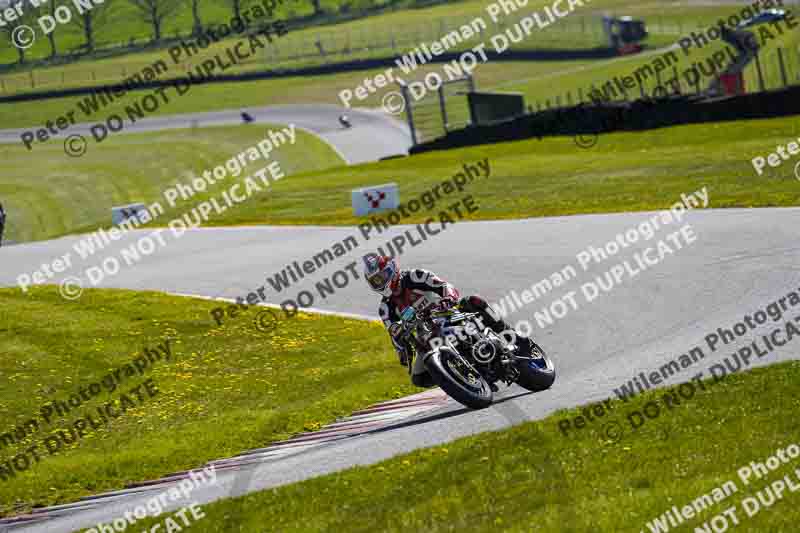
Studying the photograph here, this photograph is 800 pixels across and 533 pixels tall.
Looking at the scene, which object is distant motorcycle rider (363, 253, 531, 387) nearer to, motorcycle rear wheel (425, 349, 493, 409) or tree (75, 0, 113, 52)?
motorcycle rear wheel (425, 349, 493, 409)

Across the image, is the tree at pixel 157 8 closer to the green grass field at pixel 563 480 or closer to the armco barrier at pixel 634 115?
the armco barrier at pixel 634 115

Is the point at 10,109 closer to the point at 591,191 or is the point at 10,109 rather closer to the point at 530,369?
the point at 591,191

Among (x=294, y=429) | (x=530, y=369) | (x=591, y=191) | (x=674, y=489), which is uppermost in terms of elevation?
(x=674, y=489)

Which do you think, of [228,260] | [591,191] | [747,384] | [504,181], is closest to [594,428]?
[747,384]

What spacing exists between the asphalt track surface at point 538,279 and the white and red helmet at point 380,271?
5.31 ft

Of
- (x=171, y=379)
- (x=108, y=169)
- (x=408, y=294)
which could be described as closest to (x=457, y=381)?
(x=408, y=294)

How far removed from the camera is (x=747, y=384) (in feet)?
36.2

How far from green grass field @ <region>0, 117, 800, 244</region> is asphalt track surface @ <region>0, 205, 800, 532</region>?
6.97 feet

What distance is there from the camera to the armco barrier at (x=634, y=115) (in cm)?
3325

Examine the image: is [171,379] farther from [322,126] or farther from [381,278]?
[322,126]

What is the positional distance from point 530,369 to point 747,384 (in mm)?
2485

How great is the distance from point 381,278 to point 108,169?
4816 cm

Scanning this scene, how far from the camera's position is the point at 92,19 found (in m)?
139

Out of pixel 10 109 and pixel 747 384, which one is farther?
pixel 10 109
